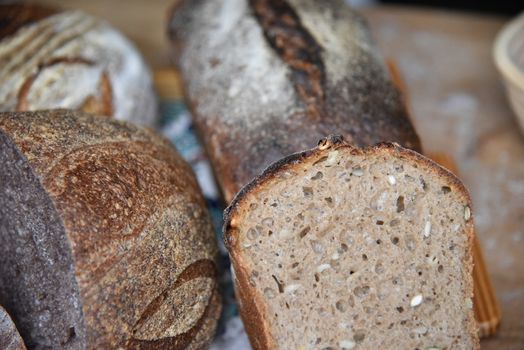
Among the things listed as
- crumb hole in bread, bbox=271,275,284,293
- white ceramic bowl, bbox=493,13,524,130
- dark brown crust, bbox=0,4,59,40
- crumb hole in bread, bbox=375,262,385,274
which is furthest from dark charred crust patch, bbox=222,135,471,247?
dark brown crust, bbox=0,4,59,40

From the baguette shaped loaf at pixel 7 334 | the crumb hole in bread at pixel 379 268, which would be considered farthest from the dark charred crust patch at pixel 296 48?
the baguette shaped loaf at pixel 7 334

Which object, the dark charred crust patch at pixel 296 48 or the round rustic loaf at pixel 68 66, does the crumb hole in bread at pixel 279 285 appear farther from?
the round rustic loaf at pixel 68 66

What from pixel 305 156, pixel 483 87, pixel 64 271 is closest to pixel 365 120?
pixel 305 156

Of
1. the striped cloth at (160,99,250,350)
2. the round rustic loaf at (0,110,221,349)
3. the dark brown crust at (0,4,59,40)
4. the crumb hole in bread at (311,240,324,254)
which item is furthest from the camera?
the dark brown crust at (0,4,59,40)

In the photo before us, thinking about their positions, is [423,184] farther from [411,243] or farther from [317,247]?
[317,247]

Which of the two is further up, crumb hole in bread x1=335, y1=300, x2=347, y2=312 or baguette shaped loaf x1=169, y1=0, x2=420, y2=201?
baguette shaped loaf x1=169, y1=0, x2=420, y2=201

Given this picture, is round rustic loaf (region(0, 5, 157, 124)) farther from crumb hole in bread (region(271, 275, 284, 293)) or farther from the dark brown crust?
crumb hole in bread (region(271, 275, 284, 293))

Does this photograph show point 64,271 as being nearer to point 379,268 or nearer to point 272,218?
point 272,218
